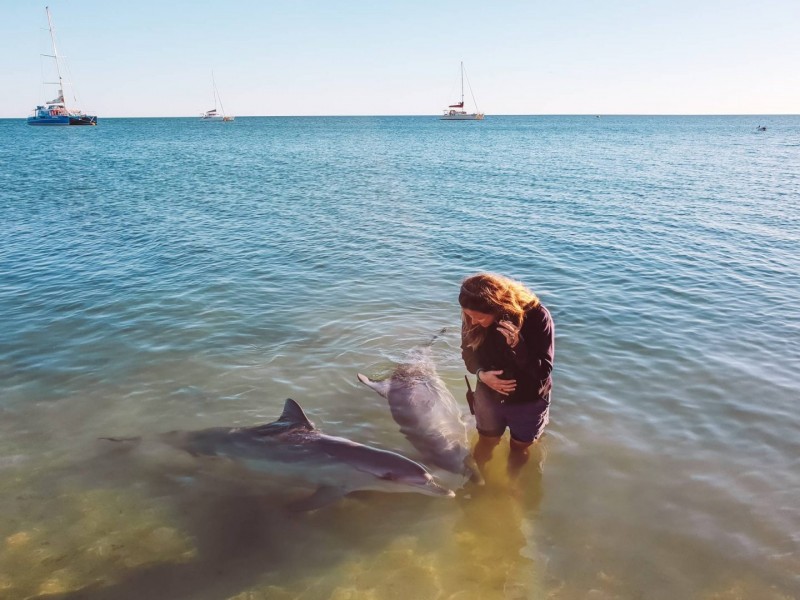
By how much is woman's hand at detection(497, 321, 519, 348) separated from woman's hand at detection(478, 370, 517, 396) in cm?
42

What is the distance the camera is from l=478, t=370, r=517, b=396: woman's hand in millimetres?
5980

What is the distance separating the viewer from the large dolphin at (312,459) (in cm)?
673

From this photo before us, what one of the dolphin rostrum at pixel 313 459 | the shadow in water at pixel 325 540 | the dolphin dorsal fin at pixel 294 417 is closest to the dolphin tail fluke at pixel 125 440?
the shadow in water at pixel 325 540

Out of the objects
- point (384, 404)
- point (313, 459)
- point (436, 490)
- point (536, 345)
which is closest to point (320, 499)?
point (313, 459)

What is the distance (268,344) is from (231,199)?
2357 centimetres

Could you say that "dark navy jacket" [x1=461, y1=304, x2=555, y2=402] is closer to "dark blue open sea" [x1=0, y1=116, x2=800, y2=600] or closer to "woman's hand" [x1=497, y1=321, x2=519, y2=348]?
"woman's hand" [x1=497, y1=321, x2=519, y2=348]

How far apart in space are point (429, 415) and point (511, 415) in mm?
2099

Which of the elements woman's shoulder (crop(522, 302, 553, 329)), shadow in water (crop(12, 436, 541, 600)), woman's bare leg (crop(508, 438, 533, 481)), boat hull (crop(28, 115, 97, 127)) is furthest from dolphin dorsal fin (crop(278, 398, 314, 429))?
boat hull (crop(28, 115, 97, 127))

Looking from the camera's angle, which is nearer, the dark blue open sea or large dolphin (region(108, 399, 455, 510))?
the dark blue open sea

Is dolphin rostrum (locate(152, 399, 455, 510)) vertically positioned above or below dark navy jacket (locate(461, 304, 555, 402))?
below

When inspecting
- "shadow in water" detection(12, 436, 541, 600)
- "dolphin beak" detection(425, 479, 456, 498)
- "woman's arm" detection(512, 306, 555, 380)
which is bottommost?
"shadow in water" detection(12, 436, 541, 600)

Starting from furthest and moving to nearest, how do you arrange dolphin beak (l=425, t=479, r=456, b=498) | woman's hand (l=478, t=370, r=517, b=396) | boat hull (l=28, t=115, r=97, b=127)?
boat hull (l=28, t=115, r=97, b=127) < dolphin beak (l=425, t=479, r=456, b=498) < woman's hand (l=478, t=370, r=517, b=396)

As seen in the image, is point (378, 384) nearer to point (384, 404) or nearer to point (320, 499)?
point (384, 404)

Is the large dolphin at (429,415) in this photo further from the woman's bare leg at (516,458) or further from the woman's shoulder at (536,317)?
the woman's shoulder at (536,317)
